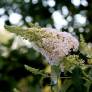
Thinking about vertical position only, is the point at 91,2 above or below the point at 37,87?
above

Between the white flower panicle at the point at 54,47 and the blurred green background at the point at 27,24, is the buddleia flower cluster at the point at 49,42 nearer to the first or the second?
the white flower panicle at the point at 54,47

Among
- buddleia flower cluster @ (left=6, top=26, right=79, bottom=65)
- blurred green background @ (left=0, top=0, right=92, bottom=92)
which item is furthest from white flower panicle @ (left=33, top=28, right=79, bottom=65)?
blurred green background @ (left=0, top=0, right=92, bottom=92)

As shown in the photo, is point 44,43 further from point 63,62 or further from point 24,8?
point 24,8

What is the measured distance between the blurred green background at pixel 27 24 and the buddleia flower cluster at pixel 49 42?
1.43 meters

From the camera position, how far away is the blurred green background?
268cm

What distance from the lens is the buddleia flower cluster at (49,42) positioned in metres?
1.11

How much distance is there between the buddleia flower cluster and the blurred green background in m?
1.43

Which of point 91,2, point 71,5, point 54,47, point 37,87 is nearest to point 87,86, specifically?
point 54,47

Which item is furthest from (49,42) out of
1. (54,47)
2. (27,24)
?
(27,24)

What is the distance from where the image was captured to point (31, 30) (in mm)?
1125

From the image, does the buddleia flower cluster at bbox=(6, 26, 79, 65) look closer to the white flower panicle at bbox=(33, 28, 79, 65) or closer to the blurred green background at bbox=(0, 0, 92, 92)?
the white flower panicle at bbox=(33, 28, 79, 65)

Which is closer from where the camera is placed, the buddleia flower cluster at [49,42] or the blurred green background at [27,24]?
the buddleia flower cluster at [49,42]

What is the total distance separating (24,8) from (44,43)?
5.55 feet

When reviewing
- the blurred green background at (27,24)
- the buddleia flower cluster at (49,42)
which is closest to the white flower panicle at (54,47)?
the buddleia flower cluster at (49,42)
